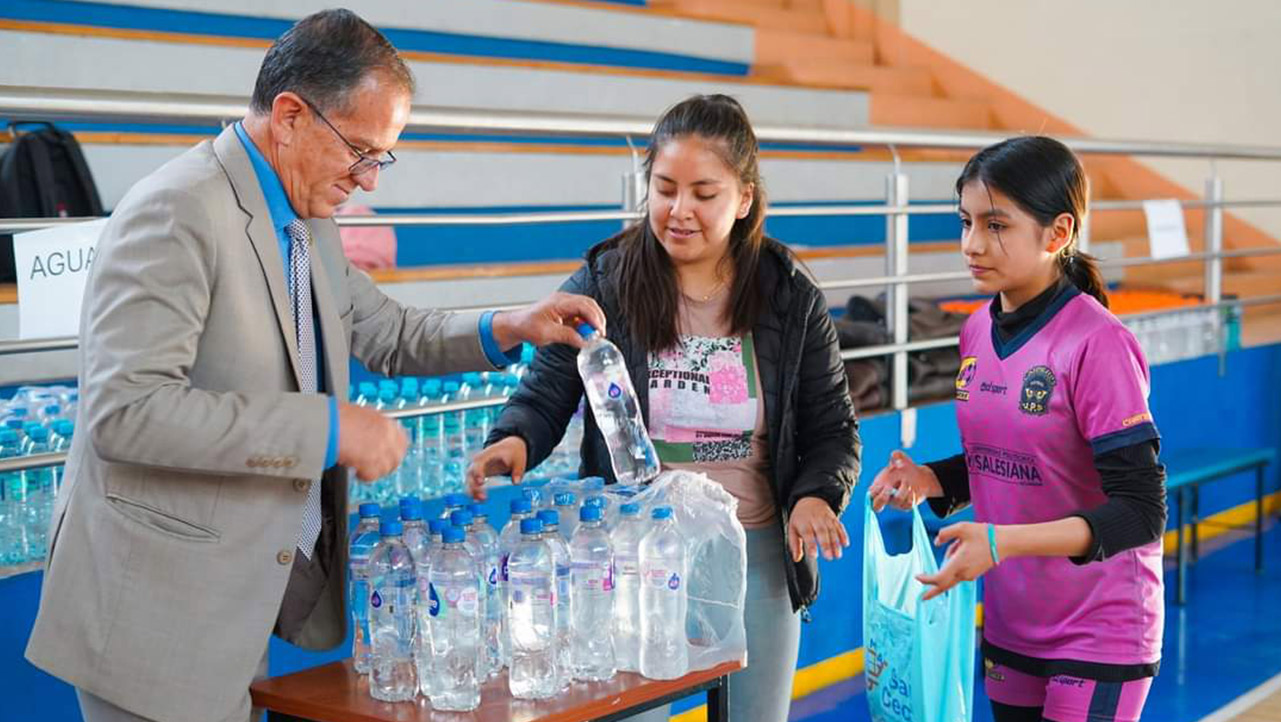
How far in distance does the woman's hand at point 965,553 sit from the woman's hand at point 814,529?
208mm

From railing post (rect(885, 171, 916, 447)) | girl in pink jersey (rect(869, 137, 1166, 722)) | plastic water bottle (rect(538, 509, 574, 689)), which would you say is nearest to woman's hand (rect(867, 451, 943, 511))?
girl in pink jersey (rect(869, 137, 1166, 722))

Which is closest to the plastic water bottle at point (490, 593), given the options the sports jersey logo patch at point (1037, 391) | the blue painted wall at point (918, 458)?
the sports jersey logo patch at point (1037, 391)

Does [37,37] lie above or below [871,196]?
above

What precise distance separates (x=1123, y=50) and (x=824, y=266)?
3.28m

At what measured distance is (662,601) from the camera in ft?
6.64

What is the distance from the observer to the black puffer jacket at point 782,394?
2.35 m

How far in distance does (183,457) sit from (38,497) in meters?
1.44

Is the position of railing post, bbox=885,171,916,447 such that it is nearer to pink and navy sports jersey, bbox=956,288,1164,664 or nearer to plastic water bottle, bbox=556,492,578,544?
pink and navy sports jersey, bbox=956,288,1164,664

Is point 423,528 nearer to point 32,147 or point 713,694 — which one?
point 713,694

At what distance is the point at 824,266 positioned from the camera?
7.04 metres

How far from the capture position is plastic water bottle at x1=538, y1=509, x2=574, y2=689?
1.97 metres

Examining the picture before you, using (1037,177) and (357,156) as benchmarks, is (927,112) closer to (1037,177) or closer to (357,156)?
(1037,177)

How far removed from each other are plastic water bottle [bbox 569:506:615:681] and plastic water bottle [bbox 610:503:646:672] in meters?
0.01

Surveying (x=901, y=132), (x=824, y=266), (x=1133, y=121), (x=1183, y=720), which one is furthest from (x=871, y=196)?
(x=1183, y=720)
